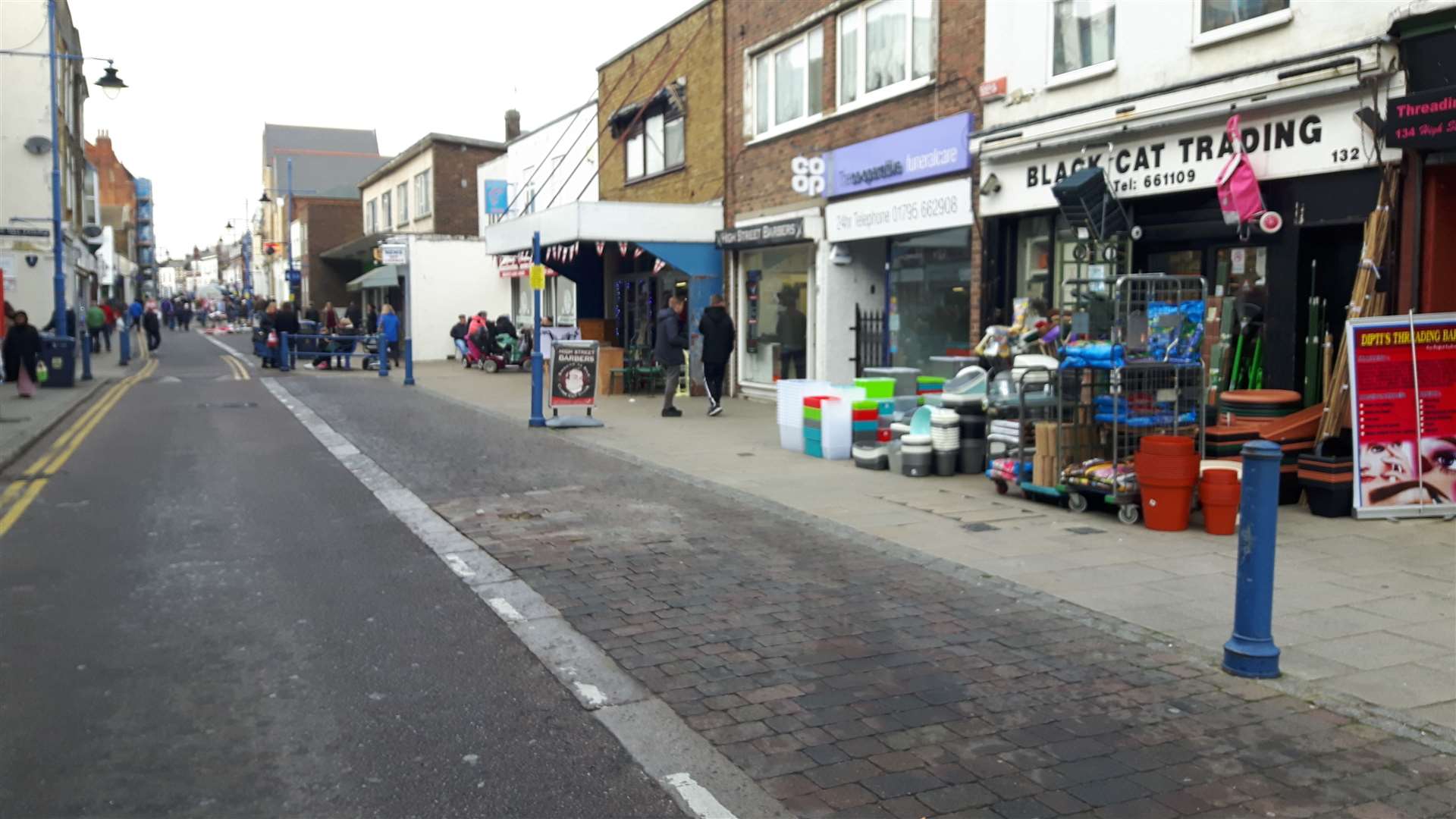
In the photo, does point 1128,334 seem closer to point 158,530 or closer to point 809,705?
point 809,705

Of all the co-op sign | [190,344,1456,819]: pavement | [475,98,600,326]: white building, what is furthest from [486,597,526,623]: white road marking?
[475,98,600,326]: white building

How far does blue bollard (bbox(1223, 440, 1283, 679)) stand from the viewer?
517 cm

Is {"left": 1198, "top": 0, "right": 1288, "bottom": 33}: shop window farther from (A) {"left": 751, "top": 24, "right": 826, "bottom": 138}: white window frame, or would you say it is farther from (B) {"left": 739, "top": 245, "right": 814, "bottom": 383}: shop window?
(B) {"left": 739, "top": 245, "right": 814, "bottom": 383}: shop window

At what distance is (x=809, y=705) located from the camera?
5.00m

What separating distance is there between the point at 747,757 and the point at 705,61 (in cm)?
1871

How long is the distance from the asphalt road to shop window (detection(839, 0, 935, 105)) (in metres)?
9.83

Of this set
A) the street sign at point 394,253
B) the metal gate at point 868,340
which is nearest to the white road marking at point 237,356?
the street sign at point 394,253

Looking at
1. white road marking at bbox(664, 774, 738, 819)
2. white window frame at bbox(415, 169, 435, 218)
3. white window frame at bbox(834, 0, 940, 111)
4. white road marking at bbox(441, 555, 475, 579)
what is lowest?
white road marking at bbox(664, 774, 738, 819)

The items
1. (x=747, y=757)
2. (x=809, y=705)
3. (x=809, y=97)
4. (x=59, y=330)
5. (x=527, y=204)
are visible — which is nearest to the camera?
(x=747, y=757)

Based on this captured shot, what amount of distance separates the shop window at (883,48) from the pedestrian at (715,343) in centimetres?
380

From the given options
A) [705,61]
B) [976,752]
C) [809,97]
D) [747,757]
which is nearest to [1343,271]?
[976,752]

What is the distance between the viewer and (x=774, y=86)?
19219 mm

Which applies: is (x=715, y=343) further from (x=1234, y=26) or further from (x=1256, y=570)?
(x=1256, y=570)

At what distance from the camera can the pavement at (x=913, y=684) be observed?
414 cm
